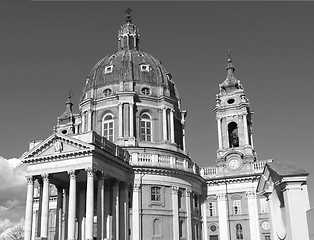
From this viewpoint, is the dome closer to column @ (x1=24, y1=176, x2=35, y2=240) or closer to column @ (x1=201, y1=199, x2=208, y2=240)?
column @ (x1=201, y1=199, x2=208, y2=240)

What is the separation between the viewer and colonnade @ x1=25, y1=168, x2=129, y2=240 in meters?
34.4

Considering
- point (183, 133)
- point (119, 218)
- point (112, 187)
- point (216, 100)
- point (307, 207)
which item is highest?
point (216, 100)

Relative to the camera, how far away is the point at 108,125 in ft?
161

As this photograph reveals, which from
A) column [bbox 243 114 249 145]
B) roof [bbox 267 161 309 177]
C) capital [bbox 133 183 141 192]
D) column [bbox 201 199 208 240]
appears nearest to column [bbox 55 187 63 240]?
capital [bbox 133 183 141 192]

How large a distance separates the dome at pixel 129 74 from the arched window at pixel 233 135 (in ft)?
28.3

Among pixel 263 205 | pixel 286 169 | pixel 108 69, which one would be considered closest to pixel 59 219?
pixel 108 69

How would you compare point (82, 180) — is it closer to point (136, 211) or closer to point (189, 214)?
point (136, 211)

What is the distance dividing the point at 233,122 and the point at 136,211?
68.8 ft

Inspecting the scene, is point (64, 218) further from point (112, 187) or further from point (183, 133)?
point (183, 133)

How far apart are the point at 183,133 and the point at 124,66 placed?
37.2 ft

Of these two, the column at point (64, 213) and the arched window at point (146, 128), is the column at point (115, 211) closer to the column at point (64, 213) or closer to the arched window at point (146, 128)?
the column at point (64, 213)

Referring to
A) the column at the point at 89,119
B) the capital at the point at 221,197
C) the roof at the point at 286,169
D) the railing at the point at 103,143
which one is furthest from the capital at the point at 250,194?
the roof at the point at 286,169

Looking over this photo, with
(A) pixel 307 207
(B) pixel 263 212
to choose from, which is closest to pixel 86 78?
(B) pixel 263 212

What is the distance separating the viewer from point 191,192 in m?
46.8
